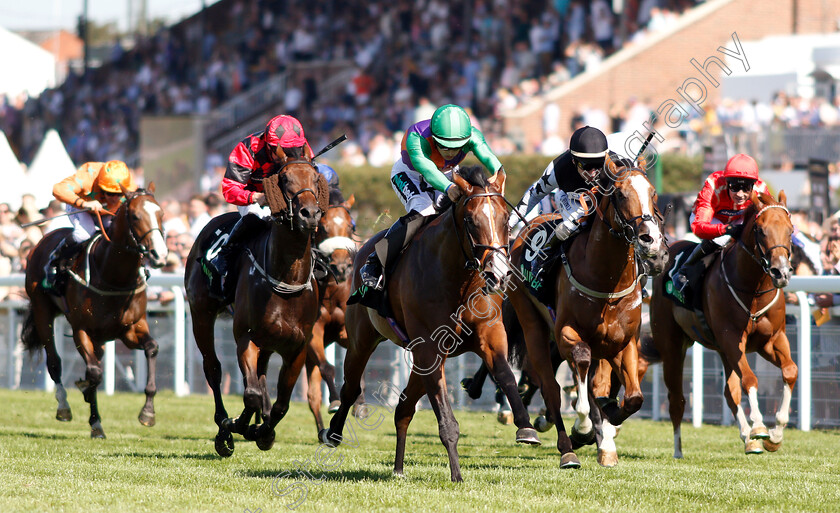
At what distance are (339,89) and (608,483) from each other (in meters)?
20.4

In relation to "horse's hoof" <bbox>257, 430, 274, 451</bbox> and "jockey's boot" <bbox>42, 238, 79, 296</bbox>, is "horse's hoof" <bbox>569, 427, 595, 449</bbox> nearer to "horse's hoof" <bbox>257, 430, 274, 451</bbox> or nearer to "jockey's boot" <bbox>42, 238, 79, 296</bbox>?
"horse's hoof" <bbox>257, 430, 274, 451</bbox>

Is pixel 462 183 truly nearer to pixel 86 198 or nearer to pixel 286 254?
pixel 286 254

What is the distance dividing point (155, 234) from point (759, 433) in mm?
4577

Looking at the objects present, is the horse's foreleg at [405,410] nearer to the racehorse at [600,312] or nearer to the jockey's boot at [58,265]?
the racehorse at [600,312]

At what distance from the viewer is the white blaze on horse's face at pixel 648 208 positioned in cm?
636

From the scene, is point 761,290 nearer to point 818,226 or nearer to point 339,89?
point 818,226

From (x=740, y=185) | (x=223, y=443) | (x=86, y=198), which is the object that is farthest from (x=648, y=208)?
(x=86, y=198)

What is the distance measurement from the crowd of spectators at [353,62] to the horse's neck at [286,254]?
12.5 metres

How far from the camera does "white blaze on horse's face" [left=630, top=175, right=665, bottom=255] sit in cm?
636

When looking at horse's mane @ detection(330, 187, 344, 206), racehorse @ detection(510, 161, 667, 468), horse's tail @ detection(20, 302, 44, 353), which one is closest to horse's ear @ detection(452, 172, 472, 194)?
racehorse @ detection(510, 161, 667, 468)

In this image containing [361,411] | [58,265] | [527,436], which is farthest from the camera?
[58,265]

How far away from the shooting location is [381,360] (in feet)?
39.8

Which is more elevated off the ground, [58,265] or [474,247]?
[58,265]

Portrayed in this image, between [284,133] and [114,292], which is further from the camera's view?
[114,292]
